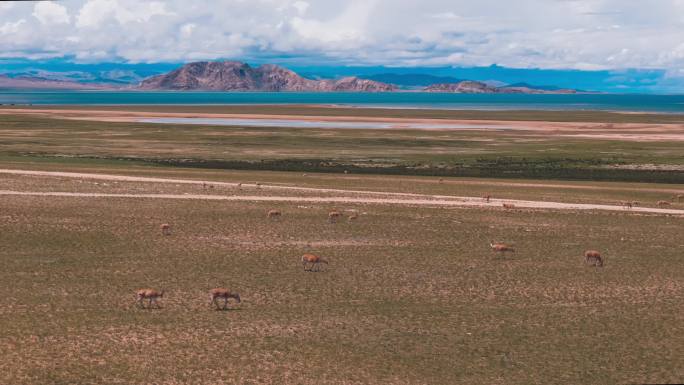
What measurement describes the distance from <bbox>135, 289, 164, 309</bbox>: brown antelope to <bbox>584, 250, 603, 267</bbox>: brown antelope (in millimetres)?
20105

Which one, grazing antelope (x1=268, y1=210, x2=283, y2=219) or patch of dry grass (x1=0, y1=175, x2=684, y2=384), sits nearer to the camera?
patch of dry grass (x1=0, y1=175, x2=684, y2=384)

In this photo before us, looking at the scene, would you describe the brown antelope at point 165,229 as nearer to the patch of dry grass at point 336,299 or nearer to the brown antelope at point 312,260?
the patch of dry grass at point 336,299

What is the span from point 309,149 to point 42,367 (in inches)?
3162

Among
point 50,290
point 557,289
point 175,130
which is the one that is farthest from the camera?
point 175,130

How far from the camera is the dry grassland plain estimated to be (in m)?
23.3

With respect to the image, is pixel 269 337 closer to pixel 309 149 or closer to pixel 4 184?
pixel 4 184

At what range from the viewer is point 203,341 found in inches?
985

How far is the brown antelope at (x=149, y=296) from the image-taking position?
28.4 m

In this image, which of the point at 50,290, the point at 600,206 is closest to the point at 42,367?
the point at 50,290

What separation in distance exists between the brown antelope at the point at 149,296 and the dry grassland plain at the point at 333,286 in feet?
1.41

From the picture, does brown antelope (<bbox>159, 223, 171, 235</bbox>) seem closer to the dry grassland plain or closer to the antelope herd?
the antelope herd

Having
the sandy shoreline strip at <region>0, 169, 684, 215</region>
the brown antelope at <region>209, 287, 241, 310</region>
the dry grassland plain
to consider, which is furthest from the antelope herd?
the sandy shoreline strip at <region>0, 169, 684, 215</region>

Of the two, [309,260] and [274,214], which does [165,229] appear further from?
[309,260]

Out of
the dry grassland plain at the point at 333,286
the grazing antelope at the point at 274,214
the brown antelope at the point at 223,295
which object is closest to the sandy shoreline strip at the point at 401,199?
the dry grassland plain at the point at 333,286
